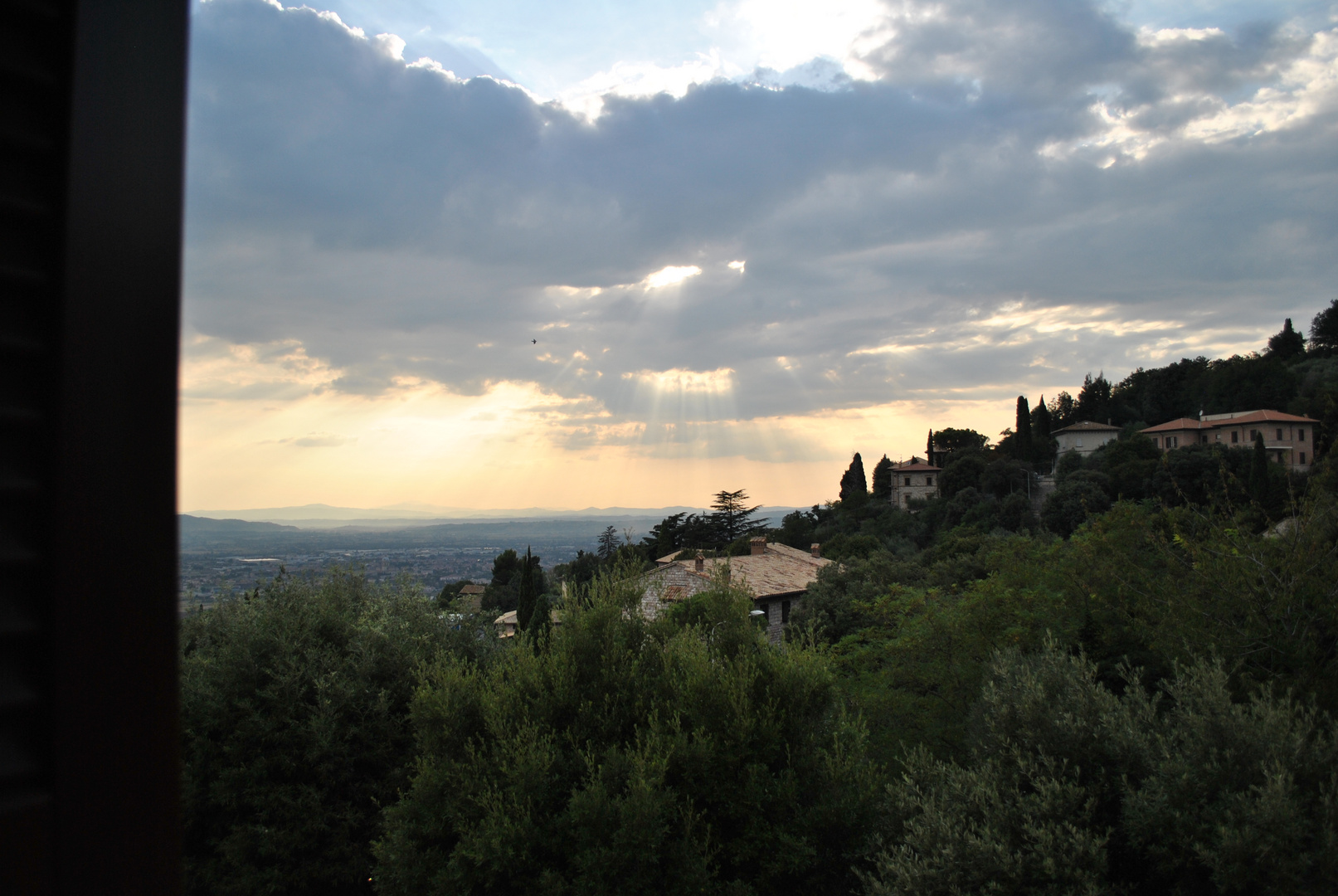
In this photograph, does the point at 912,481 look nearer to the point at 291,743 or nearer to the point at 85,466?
the point at 291,743

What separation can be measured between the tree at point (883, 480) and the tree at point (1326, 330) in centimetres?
4230

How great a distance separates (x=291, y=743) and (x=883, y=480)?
78.1 m

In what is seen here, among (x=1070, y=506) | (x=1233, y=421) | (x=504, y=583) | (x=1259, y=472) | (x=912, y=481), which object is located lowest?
(x=504, y=583)

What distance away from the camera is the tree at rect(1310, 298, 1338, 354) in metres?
69.0

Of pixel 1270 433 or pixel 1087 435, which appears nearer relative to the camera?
pixel 1270 433

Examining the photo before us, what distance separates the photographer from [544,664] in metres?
10.0

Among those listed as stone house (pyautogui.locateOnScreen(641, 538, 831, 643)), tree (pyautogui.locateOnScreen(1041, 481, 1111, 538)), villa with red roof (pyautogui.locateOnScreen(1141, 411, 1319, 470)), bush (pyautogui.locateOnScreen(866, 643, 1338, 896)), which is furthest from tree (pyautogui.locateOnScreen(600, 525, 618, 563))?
bush (pyautogui.locateOnScreen(866, 643, 1338, 896))

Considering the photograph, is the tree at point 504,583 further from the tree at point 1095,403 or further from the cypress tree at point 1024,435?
the tree at point 1095,403

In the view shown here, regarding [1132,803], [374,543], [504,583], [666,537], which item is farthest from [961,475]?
[1132,803]

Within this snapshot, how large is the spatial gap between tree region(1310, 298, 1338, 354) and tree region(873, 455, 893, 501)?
4230cm

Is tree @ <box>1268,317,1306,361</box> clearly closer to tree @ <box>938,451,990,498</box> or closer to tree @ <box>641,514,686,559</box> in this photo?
tree @ <box>938,451,990,498</box>

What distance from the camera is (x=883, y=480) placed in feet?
273

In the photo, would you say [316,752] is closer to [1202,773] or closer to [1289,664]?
[1202,773]

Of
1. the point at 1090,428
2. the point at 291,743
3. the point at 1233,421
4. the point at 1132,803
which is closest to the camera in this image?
the point at 1132,803
